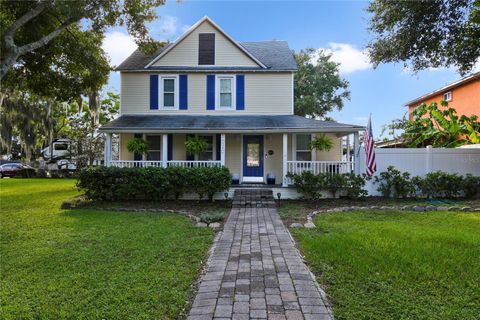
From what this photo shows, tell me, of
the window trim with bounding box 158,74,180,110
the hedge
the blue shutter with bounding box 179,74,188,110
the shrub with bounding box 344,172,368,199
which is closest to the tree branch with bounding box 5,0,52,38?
the window trim with bounding box 158,74,180,110

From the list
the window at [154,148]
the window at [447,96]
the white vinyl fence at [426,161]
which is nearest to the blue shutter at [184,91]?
the window at [154,148]

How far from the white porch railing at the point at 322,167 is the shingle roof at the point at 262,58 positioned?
15.3 ft

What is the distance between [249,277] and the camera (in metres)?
4.14

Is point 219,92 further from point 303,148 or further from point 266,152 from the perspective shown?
point 303,148

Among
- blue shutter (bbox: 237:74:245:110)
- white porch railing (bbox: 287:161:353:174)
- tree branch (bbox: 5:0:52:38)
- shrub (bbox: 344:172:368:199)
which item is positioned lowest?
shrub (bbox: 344:172:368:199)

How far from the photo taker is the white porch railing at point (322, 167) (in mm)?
12453

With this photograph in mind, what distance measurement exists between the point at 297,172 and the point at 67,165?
2138 cm

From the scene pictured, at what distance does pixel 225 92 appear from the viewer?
14859 millimetres

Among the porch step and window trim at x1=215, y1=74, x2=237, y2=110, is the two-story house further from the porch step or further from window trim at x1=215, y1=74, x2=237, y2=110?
the porch step

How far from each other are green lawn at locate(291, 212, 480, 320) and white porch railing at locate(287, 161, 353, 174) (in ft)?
15.8

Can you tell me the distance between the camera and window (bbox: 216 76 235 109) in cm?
1483

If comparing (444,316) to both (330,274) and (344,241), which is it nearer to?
(330,274)

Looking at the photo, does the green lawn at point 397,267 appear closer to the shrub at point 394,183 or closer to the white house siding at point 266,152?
the shrub at point 394,183

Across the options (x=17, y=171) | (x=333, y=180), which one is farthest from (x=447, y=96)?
(x=17, y=171)
